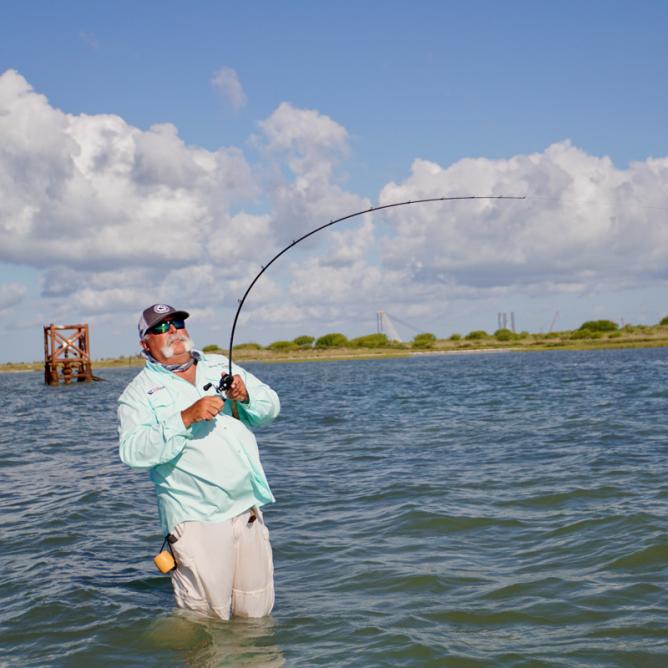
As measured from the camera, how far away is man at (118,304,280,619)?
224 inches

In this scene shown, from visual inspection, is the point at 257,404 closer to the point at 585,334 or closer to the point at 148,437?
the point at 148,437

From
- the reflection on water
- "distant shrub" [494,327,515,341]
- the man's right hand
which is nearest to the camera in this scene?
the man's right hand

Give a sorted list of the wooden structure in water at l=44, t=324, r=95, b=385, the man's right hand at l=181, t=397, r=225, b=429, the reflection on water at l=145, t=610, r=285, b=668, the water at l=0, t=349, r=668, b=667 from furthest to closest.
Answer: the wooden structure in water at l=44, t=324, r=95, b=385
the water at l=0, t=349, r=668, b=667
the reflection on water at l=145, t=610, r=285, b=668
the man's right hand at l=181, t=397, r=225, b=429

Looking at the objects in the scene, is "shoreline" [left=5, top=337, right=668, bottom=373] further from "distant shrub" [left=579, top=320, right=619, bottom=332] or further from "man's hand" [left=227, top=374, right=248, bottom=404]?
"man's hand" [left=227, top=374, right=248, bottom=404]

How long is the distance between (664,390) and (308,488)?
2053cm

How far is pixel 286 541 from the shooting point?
9945 millimetres

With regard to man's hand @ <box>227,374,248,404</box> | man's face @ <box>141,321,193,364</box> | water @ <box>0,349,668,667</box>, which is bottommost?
water @ <box>0,349,668,667</box>

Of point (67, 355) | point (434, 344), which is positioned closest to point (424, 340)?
point (434, 344)

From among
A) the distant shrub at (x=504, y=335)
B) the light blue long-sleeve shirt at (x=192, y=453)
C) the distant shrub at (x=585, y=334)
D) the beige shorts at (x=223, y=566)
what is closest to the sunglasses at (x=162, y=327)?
the light blue long-sleeve shirt at (x=192, y=453)

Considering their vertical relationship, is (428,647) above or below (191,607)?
below

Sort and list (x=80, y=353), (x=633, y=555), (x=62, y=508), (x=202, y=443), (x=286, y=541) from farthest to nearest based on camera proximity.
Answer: (x=80, y=353) < (x=62, y=508) < (x=286, y=541) < (x=633, y=555) < (x=202, y=443)

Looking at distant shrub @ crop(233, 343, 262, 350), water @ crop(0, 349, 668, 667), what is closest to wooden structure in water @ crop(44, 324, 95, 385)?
A: water @ crop(0, 349, 668, 667)

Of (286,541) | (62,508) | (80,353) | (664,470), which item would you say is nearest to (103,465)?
(62,508)

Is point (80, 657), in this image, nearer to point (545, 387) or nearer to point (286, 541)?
point (286, 541)
